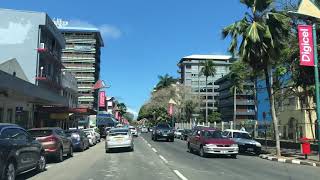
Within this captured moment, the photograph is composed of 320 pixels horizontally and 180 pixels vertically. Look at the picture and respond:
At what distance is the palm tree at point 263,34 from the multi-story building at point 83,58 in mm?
99583

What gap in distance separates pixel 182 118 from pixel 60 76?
2441 inches

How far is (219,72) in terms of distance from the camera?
613 ft

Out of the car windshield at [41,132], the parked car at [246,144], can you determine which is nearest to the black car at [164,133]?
the parked car at [246,144]

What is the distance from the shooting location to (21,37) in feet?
165

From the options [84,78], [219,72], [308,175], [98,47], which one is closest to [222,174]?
[308,175]

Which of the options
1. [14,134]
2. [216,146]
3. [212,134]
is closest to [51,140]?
[14,134]

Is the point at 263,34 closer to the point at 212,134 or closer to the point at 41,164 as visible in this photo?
the point at 212,134

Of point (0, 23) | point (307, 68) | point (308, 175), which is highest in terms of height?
point (0, 23)

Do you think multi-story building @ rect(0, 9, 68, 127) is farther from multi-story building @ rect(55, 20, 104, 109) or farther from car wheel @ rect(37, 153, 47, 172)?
multi-story building @ rect(55, 20, 104, 109)

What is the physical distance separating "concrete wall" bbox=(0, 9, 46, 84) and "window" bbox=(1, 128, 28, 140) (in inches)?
1366

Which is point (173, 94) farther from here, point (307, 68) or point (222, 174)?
point (222, 174)

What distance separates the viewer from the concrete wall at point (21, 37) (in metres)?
49.7

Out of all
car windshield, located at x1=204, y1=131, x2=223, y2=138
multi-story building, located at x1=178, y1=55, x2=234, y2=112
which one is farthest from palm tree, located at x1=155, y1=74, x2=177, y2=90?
car windshield, located at x1=204, y1=131, x2=223, y2=138

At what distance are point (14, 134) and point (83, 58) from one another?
11806 cm
